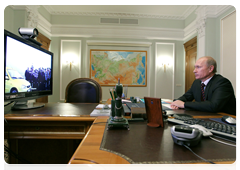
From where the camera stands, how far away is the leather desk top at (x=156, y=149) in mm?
441

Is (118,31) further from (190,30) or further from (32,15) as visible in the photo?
(32,15)

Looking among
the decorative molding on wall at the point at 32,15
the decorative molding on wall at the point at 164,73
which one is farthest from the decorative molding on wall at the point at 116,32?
the decorative molding on wall at the point at 32,15

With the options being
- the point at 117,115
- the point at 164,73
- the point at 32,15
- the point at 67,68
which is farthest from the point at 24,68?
the point at 164,73

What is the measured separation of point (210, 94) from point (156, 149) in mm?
1525

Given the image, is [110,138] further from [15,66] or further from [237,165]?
[15,66]

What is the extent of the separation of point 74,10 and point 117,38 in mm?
1657

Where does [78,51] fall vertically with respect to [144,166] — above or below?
above

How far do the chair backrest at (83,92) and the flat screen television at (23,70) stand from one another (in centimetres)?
53

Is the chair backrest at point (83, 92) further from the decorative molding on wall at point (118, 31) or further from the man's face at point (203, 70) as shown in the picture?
the decorative molding on wall at point (118, 31)

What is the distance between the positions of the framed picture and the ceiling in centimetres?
125

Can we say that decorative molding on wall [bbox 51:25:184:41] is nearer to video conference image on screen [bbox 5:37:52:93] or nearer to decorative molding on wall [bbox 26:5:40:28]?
decorative molding on wall [bbox 26:5:40:28]

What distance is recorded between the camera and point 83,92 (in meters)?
2.24
